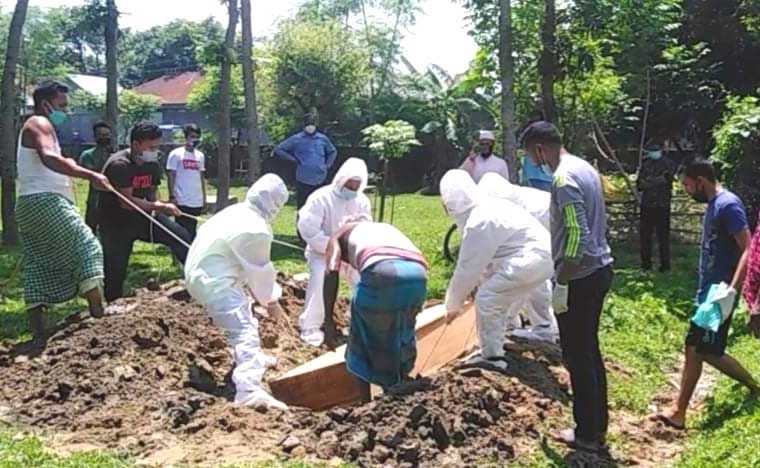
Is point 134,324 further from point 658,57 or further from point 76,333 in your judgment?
point 658,57

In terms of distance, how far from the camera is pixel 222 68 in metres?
14.7

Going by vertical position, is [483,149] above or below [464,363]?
above

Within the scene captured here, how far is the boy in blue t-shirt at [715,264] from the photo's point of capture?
18.6ft

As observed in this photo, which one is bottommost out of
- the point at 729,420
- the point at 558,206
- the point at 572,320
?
the point at 729,420

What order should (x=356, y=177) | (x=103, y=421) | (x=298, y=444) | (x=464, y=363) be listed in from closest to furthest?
1. (x=298, y=444)
2. (x=103, y=421)
3. (x=464, y=363)
4. (x=356, y=177)

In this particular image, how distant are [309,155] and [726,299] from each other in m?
7.65

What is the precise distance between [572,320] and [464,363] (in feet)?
4.54

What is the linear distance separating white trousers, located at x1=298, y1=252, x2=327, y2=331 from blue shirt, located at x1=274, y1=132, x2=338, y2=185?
15.4ft

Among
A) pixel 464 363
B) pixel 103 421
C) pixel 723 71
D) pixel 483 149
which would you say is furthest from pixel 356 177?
pixel 723 71

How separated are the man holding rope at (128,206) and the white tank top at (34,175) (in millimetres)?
926

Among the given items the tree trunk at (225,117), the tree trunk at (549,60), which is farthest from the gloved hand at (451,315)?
the tree trunk at (225,117)

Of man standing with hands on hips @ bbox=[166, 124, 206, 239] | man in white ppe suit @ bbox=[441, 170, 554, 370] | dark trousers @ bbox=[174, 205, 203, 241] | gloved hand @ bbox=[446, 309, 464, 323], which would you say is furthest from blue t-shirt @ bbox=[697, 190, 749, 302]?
man standing with hands on hips @ bbox=[166, 124, 206, 239]

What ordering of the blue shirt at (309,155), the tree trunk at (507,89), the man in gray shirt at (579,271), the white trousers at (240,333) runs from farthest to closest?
Answer: the blue shirt at (309,155) < the tree trunk at (507,89) < the white trousers at (240,333) < the man in gray shirt at (579,271)

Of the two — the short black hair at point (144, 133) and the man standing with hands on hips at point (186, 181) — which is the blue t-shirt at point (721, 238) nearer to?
the short black hair at point (144, 133)
